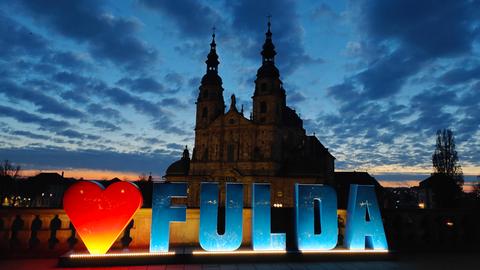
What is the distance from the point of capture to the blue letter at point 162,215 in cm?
1035

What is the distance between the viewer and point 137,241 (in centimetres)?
1143

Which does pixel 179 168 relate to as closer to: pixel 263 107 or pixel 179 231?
pixel 263 107

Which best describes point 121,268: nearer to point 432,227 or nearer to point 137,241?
point 137,241

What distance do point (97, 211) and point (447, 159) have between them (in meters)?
52.0

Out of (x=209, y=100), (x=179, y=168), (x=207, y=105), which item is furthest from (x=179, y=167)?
(x=209, y=100)

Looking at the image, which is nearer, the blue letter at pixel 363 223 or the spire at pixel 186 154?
the blue letter at pixel 363 223

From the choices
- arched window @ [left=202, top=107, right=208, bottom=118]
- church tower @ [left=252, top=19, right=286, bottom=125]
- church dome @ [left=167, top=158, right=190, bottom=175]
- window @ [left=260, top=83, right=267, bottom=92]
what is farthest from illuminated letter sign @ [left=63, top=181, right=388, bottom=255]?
church dome @ [left=167, top=158, right=190, bottom=175]

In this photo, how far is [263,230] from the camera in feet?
35.4

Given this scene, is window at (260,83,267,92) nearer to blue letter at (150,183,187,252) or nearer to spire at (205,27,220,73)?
spire at (205,27,220,73)

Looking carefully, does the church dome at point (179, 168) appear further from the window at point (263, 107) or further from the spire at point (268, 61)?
the spire at point (268, 61)

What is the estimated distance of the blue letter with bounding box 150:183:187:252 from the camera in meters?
10.4

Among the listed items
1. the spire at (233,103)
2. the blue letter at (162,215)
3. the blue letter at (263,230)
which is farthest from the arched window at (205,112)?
the blue letter at (263,230)

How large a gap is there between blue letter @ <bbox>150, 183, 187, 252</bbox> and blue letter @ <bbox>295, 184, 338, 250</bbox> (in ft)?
11.5

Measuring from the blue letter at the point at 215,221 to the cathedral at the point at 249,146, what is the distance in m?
39.6
